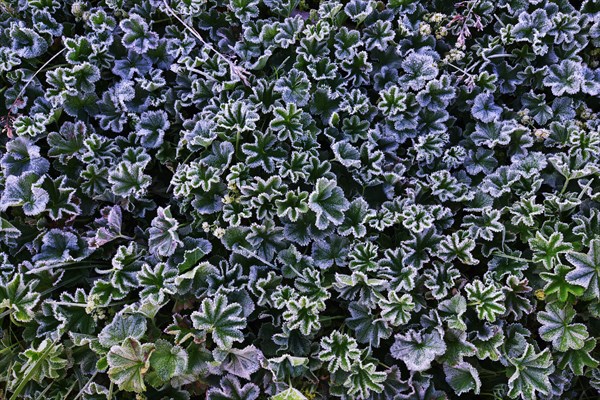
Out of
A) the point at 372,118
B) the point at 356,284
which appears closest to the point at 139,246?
the point at 356,284

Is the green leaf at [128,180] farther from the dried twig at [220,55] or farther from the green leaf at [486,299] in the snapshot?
the green leaf at [486,299]

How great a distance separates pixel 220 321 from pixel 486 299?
1110 millimetres

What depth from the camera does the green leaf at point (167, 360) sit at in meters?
2.21

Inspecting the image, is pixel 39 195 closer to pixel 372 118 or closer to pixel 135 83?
pixel 135 83

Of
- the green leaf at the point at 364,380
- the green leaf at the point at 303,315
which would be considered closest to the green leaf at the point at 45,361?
the green leaf at the point at 303,315

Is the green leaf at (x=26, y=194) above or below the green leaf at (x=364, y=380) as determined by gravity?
above

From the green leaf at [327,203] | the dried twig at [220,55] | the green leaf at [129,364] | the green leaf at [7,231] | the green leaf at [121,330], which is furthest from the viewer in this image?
the dried twig at [220,55]

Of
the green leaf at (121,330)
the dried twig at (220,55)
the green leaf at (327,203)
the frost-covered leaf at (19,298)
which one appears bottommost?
the green leaf at (121,330)

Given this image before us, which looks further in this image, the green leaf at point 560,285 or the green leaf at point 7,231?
the green leaf at point 7,231

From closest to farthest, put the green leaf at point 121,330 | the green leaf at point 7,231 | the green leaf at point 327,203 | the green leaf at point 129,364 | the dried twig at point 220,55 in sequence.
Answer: the green leaf at point 129,364
the green leaf at point 121,330
the green leaf at point 327,203
the green leaf at point 7,231
the dried twig at point 220,55

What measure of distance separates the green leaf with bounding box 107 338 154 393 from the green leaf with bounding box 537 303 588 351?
163cm

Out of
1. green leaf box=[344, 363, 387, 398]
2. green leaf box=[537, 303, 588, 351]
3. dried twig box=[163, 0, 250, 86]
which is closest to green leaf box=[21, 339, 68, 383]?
green leaf box=[344, 363, 387, 398]

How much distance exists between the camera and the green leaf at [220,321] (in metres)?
2.23

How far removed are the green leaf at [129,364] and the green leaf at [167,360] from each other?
4cm
